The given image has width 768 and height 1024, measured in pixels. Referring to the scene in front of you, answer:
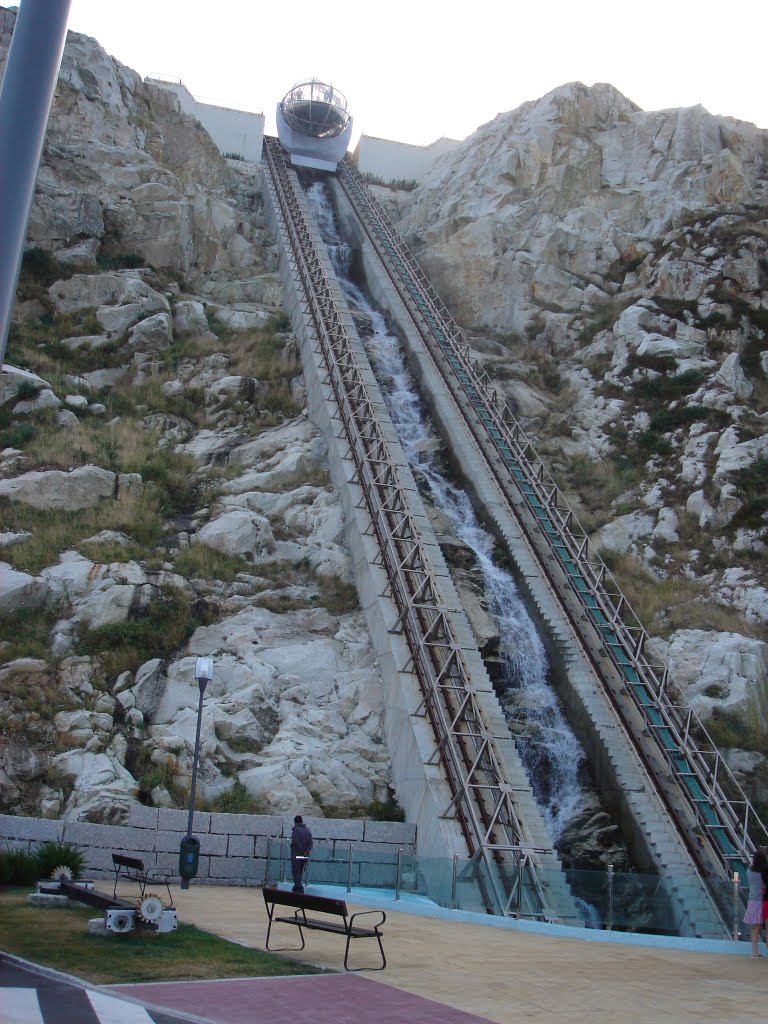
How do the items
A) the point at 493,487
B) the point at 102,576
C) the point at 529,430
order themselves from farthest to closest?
the point at 529,430
the point at 493,487
the point at 102,576

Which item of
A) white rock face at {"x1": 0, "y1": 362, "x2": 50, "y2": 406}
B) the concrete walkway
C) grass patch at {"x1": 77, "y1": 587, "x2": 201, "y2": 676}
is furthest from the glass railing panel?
white rock face at {"x1": 0, "y1": 362, "x2": 50, "y2": 406}

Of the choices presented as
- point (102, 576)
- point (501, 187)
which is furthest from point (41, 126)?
point (501, 187)

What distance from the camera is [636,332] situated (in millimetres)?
35406

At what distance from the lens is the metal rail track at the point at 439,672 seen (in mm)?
15556

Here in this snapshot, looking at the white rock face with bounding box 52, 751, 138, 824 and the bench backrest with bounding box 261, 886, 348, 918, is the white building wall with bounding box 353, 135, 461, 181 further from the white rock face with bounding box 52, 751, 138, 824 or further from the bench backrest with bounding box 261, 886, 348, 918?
the bench backrest with bounding box 261, 886, 348, 918

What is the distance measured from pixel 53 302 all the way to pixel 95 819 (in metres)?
23.1

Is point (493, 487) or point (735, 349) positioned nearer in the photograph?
point (493, 487)

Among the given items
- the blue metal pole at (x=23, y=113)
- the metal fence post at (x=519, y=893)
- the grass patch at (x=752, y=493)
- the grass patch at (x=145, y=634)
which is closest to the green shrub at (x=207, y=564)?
the grass patch at (x=145, y=634)

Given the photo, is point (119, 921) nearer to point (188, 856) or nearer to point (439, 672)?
point (188, 856)

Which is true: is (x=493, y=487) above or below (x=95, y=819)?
above

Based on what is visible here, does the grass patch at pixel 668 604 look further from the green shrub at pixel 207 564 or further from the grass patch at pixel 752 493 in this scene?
the green shrub at pixel 207 564

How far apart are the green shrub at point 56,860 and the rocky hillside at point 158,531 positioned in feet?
8.13

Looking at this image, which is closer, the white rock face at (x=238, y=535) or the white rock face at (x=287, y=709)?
the white rock face at (x=287, y=709)

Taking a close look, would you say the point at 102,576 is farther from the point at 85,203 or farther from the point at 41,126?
the point at 85,203
